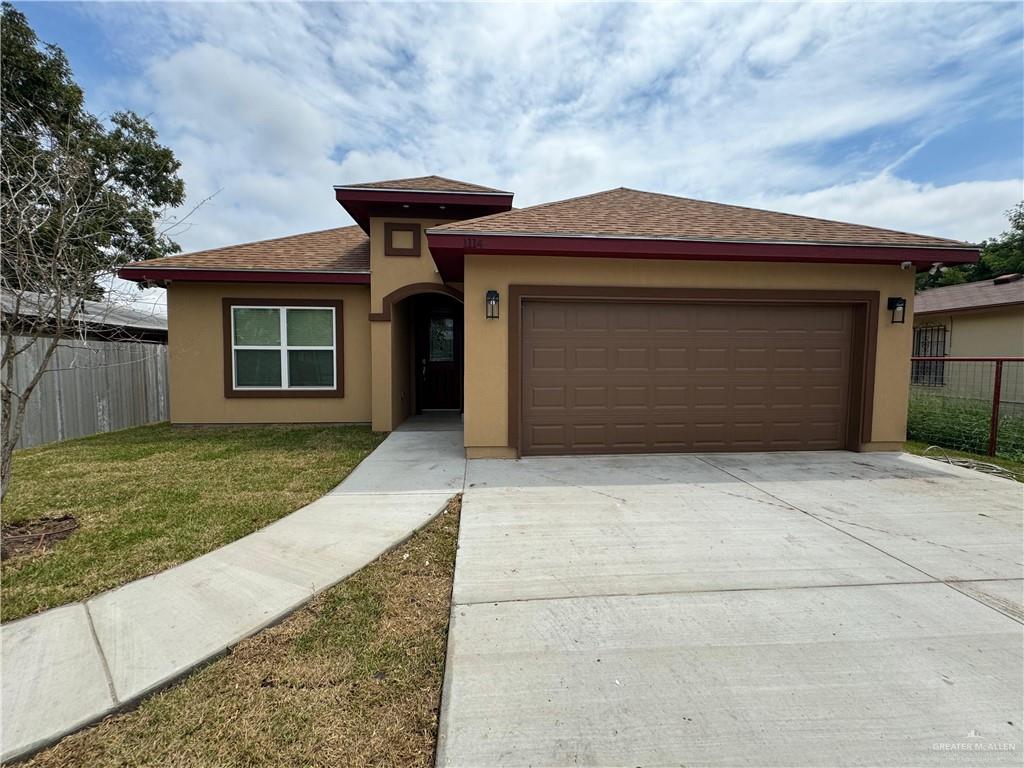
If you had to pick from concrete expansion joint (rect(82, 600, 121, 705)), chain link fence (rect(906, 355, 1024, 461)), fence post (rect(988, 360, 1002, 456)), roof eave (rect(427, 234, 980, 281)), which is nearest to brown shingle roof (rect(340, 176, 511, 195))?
roof eave (rect(427, 234, 980, 281))

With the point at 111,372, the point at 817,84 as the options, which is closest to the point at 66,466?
the point at 111,372

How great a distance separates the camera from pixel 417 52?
7875mm

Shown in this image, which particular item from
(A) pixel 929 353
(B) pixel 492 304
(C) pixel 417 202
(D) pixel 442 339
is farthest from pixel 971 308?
(C) pixel 417 202

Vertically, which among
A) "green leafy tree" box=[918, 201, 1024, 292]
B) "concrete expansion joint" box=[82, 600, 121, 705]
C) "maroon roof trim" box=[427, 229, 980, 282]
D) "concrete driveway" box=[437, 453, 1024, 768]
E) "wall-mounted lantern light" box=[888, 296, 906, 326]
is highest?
"green leafy tree" box=[918, 201, 1024, 292]

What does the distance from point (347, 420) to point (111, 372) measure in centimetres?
477

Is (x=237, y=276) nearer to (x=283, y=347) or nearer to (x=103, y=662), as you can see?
(x=283, y=347)

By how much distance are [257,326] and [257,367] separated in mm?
836

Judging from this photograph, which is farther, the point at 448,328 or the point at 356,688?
the point at 448,328

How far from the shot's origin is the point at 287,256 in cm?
926

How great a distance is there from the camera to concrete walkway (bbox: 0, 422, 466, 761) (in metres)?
1.93

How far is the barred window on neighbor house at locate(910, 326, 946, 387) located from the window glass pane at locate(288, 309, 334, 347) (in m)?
14.5

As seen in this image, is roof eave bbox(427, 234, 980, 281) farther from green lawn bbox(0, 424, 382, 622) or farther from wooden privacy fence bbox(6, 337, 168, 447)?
wooden privacy fence bbox(6, 337, 168, 447)

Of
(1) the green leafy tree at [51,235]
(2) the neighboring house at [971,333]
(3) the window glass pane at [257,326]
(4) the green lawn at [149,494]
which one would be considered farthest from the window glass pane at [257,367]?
(2) the neighboring house at [971,333]

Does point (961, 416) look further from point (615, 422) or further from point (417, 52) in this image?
point (417, 52)
